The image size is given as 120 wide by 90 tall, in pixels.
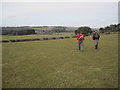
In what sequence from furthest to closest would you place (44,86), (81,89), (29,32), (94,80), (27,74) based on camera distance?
(29,32)
(27,74)
(94,80)
(44,86)
(81,89)

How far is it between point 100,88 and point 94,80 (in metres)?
0.57

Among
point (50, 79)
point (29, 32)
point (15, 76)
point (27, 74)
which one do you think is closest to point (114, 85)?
point (50, 79)

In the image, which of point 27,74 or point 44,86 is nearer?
point 44,86

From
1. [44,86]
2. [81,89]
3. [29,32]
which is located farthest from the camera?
[29,32]

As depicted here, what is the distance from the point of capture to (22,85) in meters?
4.36

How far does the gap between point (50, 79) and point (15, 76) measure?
5.69 feet

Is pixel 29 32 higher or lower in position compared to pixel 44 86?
higher

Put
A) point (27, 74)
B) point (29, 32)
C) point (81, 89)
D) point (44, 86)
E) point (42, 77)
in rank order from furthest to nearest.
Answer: point (29, 32)
point (27, 74)
point (42, 77)
point (44, 86)
point (81, 89)

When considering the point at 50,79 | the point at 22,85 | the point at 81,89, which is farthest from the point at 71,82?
the point at 22,85

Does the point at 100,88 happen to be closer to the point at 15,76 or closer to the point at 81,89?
the point at 81,89

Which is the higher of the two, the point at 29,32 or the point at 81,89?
the point at 29,32

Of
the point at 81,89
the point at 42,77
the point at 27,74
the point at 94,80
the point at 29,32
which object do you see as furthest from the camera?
the point at 29,32

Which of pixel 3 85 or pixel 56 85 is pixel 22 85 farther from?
pixel 56 85

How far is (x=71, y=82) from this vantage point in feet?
14.6
